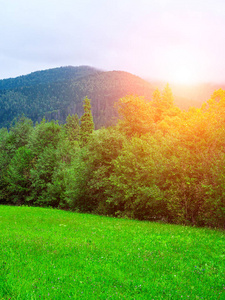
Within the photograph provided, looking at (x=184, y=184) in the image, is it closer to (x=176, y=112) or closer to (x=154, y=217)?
(x=154, y=217)

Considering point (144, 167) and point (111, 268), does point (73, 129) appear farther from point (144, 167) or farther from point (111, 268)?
point (111, 268)

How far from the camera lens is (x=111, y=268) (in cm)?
727

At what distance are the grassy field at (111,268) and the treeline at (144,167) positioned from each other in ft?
26.5

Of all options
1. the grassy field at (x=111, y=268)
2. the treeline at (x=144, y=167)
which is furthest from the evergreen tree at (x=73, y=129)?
the grassy field at (x=111, y=268)

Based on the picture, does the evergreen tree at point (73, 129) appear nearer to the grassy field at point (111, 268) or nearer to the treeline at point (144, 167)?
the treeline at point (144, 167)

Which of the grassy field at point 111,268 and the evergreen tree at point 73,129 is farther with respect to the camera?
the evergreen tree at point 73,129

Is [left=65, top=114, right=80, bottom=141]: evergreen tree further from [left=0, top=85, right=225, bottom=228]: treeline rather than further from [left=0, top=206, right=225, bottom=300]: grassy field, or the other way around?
[left=0, top=206, right=225, bottom=300]: grassy field

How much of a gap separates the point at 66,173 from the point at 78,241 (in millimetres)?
38930

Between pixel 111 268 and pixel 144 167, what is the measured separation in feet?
53.7

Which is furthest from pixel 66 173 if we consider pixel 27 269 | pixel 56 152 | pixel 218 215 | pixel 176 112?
pixel 27 269

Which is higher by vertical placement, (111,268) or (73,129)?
(73,129)

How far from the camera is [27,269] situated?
6.93 m

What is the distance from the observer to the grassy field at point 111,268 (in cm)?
582

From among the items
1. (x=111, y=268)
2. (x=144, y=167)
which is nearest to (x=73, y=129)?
(x=144, y=167)
